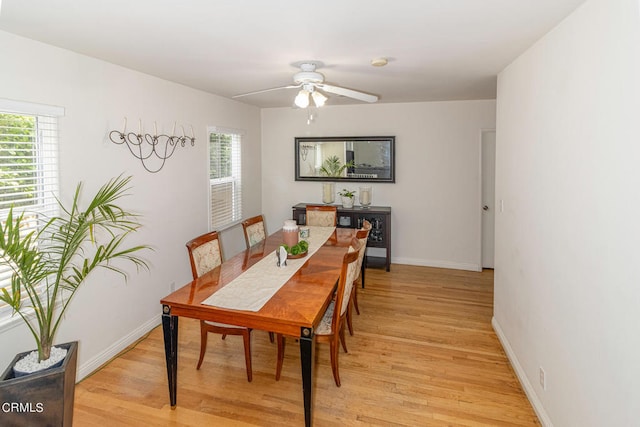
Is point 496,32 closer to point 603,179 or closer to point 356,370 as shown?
point 603,179

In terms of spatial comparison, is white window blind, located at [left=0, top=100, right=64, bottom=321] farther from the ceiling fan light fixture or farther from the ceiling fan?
the ceiling fan light fixture

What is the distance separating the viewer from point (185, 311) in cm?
223

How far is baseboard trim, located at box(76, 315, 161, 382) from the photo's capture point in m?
2.78

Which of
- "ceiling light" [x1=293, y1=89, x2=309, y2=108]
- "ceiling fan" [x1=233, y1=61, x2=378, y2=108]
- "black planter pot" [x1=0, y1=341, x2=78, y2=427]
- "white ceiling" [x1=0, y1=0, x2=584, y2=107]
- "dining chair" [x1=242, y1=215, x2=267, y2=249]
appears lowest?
"black planter pot" [x1=0, y1=341, x2=78, y2=427]

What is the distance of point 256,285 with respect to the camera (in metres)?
2.54

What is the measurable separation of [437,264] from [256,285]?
3.54 m

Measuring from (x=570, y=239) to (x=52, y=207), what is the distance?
125 inches

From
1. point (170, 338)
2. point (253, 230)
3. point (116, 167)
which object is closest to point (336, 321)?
point (170, 338)

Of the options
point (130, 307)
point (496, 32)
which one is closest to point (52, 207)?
point (130, 307)

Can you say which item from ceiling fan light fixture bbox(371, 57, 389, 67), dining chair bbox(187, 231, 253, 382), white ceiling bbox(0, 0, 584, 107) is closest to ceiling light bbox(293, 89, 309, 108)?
white ceiling bbox(0, 0, 584, 107)

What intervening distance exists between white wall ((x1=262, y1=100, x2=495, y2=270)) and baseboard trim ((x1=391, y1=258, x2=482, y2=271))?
13 mm

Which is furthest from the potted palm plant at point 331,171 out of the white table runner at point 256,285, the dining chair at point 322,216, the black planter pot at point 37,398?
the black planter pot at point 37,398

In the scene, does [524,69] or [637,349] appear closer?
[637,349]

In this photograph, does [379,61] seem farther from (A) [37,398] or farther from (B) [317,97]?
(A) [37,398]
